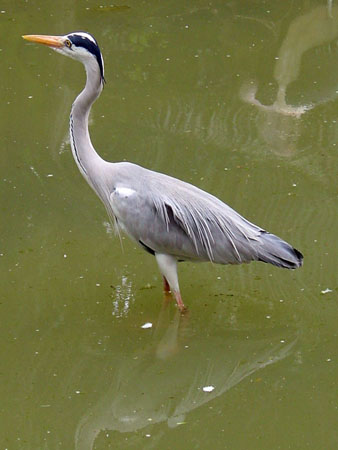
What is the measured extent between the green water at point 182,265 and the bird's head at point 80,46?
4.11 feet

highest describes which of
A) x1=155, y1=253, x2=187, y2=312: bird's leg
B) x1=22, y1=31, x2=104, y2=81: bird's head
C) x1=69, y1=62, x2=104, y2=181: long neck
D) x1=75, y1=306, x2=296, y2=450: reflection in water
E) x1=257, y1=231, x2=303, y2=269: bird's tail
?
x1=22, y1=31, x2=104, y2=81: bird's head

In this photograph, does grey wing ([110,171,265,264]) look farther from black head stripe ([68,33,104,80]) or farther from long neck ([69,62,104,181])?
black head stripe ([68,33,104,80])

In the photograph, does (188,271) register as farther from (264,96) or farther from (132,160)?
(264,96)

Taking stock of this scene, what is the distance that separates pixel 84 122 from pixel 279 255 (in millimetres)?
1329

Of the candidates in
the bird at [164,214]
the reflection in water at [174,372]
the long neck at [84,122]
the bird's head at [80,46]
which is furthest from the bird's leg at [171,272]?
the bird's head at [80,46]

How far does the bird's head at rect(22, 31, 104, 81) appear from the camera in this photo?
554 cm

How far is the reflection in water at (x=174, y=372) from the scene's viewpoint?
4922 millimetres

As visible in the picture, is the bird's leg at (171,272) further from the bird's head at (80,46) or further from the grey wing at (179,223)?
the bird's head at (80,46)

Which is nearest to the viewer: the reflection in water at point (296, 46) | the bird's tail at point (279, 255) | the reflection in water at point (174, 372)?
the reflection in water at point (174, 372)

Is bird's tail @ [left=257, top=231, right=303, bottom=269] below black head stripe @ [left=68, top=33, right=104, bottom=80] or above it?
below

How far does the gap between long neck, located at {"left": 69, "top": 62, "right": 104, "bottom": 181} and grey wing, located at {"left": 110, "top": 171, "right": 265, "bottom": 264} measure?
0.84 ft

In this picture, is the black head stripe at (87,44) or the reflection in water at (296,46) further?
the reflection in water at (296,46)

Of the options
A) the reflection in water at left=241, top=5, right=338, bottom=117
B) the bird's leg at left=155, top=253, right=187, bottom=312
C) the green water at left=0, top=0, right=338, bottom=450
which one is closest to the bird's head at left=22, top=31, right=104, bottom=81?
the bird's leg at left=155, top=253, right=187, bottom=312

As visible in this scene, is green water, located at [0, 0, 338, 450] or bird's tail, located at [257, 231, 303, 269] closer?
green water, located at [0, 0, 338, 450]
